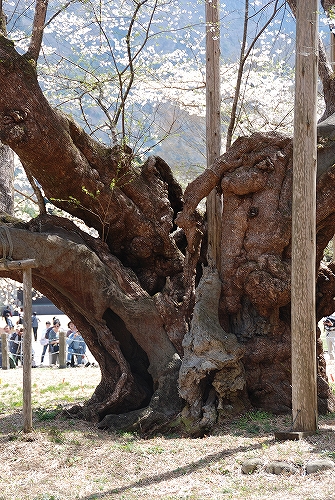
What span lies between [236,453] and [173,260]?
3.45m

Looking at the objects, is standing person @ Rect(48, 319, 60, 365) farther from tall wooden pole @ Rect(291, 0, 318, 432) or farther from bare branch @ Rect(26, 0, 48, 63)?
tall wooden pole @ Rect(291, 0, 318, 432)

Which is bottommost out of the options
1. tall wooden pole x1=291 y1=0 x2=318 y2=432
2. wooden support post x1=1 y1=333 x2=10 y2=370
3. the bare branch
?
wooden support post x1=1 y1=333 x2=10 y2=370

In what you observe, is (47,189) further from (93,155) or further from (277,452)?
(277,452)

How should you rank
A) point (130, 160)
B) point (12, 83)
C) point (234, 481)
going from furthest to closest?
1. point (130, 160)
2. point (12, 83)
3. point (234, 481)

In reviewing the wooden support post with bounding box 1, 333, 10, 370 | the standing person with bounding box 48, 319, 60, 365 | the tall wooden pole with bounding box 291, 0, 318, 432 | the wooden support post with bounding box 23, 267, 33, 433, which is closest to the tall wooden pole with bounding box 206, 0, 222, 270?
the tall wooden pole with bounding box 291, 0, 318, 432

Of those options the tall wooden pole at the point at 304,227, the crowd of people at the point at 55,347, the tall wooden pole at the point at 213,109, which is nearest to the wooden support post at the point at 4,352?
the crowd of people at the point at 55,347

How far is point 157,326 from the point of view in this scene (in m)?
8.50

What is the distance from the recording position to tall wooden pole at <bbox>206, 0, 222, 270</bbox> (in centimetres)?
914

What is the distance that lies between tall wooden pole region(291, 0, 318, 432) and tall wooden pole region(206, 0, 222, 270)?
2.59m

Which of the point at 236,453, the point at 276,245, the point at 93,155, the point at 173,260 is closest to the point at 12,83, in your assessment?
the point at 93,155

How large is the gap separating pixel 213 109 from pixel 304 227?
4007mm

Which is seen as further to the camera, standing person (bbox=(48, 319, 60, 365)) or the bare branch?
standing person (bbox=(48, 319, 60, 365))

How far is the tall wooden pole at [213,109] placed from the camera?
914 centimetres

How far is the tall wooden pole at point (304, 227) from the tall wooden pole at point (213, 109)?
2.59 metres
